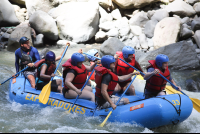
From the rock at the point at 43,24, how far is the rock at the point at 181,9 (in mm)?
6753

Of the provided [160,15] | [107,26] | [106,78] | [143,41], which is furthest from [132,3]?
[106,78]

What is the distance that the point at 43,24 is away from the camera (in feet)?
34.8

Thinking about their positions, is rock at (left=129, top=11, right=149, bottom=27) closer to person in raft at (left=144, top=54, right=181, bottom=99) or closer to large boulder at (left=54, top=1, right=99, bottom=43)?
large boulder at (left=54, top=1, right=99, bottom=43)

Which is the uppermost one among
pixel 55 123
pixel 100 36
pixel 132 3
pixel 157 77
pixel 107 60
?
pixel 107 60

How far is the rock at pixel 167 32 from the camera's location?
9.80m

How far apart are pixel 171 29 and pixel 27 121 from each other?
26.7ft

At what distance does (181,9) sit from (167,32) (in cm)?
313

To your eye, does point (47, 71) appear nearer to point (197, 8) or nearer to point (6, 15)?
point (6, 15)

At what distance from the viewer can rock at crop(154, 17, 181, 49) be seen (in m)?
9.80

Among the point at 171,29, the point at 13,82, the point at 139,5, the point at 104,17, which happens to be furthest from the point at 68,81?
the point at 139,5

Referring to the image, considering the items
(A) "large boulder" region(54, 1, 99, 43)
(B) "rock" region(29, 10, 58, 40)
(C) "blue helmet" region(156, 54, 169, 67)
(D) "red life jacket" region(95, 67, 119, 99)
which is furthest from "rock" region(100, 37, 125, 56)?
(D) "red life jacket" region(95, 67, 119, 99)

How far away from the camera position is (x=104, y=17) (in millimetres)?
12844

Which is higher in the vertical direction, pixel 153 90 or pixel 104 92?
pixel 104 92

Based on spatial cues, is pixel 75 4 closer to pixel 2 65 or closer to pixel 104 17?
pixel 104 17
